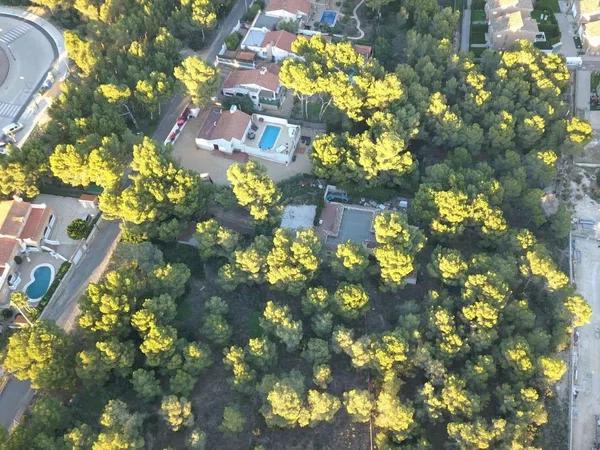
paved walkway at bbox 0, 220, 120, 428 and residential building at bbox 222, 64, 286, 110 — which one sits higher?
residential building at bbox 222, 64, 286, 110

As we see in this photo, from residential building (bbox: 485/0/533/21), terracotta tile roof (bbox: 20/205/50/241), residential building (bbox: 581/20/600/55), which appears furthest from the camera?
residential building (bbox: 485/0/533/21)

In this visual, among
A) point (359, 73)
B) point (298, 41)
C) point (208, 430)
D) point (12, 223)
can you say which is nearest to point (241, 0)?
point (298, 41)

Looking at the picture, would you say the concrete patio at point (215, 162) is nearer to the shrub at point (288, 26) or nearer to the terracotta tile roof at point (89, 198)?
the terracotta tile roof at point (89, 198)

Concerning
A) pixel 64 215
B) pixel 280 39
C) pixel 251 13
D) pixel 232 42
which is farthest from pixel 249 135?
Answer: pixel 251 13

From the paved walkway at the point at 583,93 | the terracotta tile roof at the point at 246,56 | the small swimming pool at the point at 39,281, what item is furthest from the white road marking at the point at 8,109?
the paved walkway at the point at 583,93

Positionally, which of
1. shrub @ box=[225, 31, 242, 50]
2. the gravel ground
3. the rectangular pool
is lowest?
the rectangular pool

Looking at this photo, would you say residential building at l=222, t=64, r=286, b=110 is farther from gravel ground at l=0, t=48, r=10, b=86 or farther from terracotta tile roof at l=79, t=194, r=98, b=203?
gravel ground at l=0, t=48, r=10, b=86

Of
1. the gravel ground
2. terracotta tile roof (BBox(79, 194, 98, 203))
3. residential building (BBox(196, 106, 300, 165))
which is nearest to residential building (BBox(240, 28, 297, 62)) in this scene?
residential building (BBox(196, 106, 300, 165))
